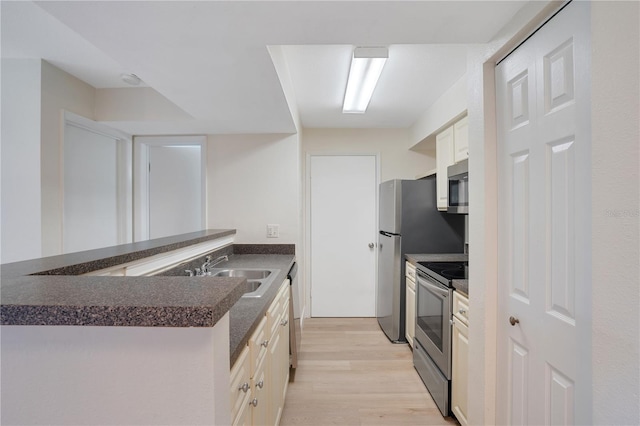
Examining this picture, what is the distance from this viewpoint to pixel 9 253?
187 centimetres

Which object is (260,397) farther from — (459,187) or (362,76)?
(362,76)

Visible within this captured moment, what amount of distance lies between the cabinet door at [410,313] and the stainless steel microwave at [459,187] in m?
0.86

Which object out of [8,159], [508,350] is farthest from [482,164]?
[8,159]

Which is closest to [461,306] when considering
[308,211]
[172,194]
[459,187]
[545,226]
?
[545,226]

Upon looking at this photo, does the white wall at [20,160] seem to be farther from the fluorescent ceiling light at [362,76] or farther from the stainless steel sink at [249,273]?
the fluorescent ceiling light at [362,76]

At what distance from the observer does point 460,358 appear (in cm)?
174

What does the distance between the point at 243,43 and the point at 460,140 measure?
1810 millimetres

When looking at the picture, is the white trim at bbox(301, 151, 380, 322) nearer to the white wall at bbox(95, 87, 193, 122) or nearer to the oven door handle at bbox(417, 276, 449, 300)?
the oven door handle at bbox(417, 276, 449, 300)

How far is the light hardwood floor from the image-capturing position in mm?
1920

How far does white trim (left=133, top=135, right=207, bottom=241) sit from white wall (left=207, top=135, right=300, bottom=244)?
49mm

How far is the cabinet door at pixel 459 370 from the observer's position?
1.69 m

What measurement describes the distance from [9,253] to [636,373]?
3.04m

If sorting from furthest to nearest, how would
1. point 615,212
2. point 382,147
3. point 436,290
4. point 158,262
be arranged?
point 382,147 < point 436,290 < point 158,262 < point 615,212

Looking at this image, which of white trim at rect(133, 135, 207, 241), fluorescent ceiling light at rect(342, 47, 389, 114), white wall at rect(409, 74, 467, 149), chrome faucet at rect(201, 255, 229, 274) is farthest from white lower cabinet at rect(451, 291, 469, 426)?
white trim at rect(133, 135, 207, 241)
